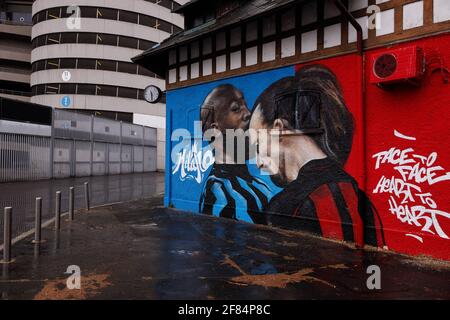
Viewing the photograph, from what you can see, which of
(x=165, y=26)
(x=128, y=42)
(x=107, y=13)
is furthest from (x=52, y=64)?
(x=165, y=26)

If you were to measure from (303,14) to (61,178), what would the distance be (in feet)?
71.5

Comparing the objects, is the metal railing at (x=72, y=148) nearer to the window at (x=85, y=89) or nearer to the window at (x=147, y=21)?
the window at (x=85, y=89)

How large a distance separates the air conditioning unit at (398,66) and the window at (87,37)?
39.2 m

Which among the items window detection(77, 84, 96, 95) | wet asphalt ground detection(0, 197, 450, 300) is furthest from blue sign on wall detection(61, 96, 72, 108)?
wet asphalt ground detection(0, 197, 450, 300)

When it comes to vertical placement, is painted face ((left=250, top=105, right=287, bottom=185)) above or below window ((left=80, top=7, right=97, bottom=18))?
below

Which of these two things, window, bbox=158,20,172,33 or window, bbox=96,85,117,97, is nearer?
window, bbox=96,85,117,97

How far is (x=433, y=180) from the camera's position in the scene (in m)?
5.96

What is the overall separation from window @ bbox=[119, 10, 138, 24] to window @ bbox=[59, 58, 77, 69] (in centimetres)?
687

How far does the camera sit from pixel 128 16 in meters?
41.2

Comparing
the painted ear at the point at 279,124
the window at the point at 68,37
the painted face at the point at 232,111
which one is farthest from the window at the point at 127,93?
the painted ear at the point at 279,124
